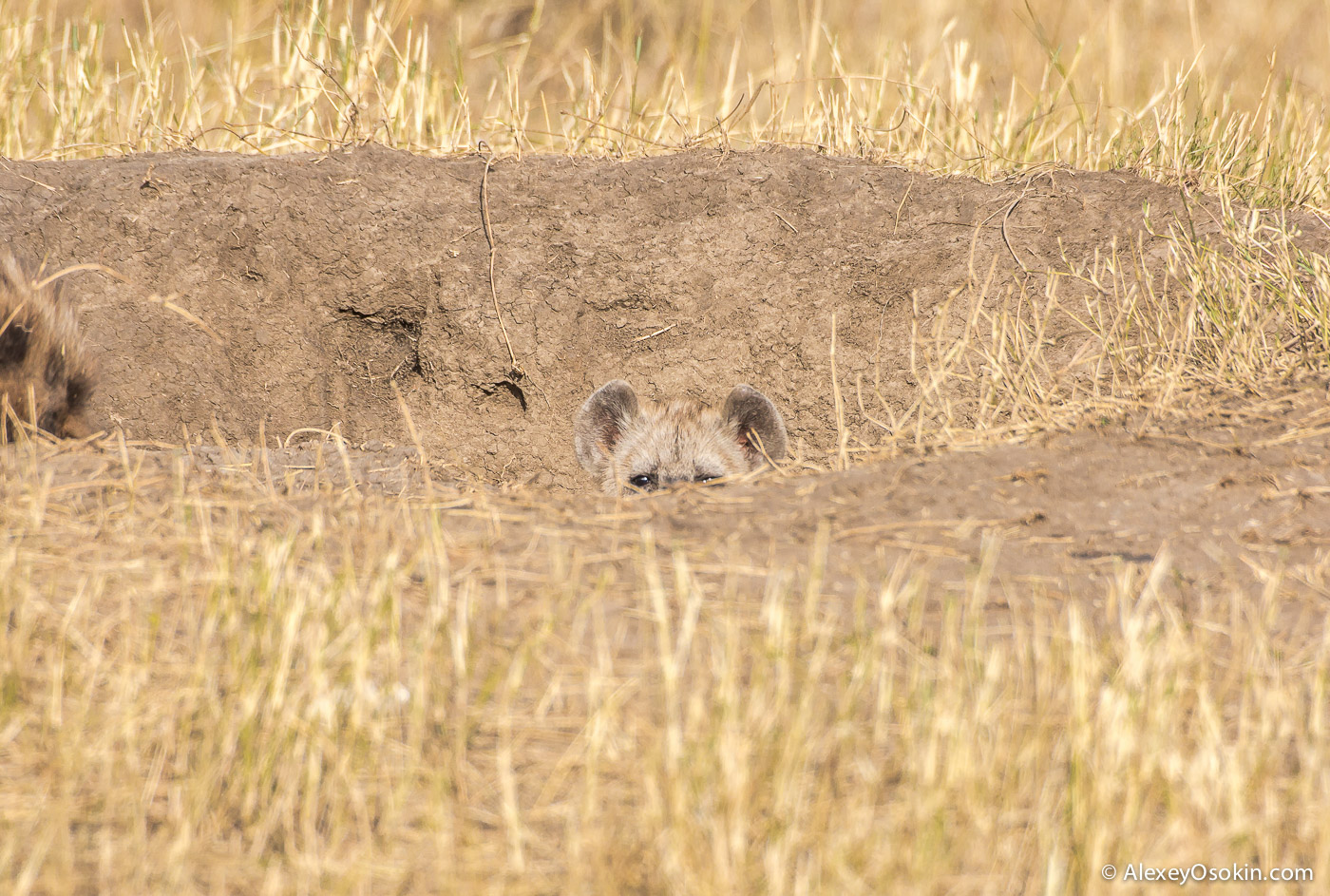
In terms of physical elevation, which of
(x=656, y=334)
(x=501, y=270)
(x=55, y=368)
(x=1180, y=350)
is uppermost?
(x=501, y=270)

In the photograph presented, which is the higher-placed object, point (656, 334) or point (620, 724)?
point (656, 334)

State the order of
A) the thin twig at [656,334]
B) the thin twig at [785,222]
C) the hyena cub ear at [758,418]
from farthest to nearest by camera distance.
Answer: the thin twig at [656,334] < the thin twig at [785,222] < the hyena cub ear at [758,418]

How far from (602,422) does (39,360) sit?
301cm

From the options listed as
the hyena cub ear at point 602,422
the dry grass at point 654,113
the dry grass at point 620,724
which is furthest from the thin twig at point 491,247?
the dry grass at point 620,724

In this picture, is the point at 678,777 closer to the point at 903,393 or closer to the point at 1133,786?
the point at 1133,786

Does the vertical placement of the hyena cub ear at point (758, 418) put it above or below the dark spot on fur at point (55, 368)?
above

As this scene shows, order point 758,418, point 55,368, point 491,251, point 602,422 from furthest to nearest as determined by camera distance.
Answer: point 491,251
point 602,422
point 758,418
point 55,368

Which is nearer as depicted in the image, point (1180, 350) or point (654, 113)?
point (1180, 350)

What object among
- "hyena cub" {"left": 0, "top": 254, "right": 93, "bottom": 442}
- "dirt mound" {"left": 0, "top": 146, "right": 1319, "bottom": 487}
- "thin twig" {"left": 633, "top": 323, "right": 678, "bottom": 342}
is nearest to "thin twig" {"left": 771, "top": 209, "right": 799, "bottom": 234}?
"dirt mound" {"left": 0, "top": 146, "right": 1319, "bottom": 487}

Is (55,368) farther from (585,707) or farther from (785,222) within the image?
(785,222)

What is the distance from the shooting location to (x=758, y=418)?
618 centimetres

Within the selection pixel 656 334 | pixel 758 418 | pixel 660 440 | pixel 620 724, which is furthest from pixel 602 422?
pixel 620 724

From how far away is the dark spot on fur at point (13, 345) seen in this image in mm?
4594

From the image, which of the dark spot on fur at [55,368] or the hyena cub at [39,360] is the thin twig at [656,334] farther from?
the dark spot on fur at [55,368]
